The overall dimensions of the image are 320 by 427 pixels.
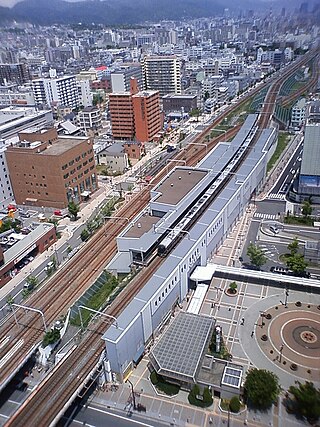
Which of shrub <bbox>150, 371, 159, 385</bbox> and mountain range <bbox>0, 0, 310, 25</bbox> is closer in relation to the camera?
shrub <bbox>150, 371, 159, 385</bbox>

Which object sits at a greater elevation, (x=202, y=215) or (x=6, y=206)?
(x=202, y=215)

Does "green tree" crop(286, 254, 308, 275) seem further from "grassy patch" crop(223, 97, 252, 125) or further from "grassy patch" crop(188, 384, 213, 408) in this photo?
"grassy patch" crop(223, 97, 252, 125)

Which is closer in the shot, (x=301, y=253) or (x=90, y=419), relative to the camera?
(x=90, y=419)

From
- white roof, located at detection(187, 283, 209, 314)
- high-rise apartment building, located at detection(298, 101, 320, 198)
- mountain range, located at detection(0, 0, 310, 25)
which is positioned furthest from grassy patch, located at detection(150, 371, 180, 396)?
mountain range, located at detection(0, 0, 310, 25)

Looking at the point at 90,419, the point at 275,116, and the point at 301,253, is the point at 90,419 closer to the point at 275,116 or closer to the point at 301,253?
the point at 301,253

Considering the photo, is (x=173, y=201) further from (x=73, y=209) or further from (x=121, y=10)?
(x=121, y=10)

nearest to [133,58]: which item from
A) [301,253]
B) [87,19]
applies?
[87,19]

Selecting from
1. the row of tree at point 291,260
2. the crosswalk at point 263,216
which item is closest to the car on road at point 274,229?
the crosswalk at point 263,216
